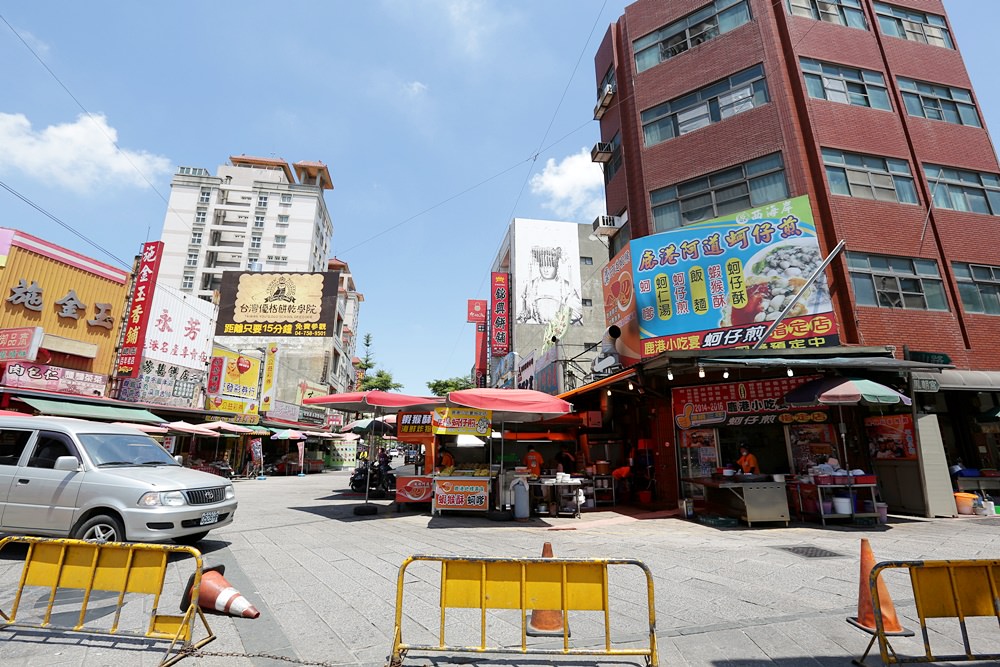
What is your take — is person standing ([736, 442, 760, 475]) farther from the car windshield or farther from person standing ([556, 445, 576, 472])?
the car windshield

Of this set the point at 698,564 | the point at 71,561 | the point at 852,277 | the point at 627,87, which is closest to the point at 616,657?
the point at 698,564

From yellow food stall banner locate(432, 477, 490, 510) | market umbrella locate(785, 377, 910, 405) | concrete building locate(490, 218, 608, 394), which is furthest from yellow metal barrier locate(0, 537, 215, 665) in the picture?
concrete building locate(490, 218, 608, 394)

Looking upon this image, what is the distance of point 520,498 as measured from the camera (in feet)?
36.4

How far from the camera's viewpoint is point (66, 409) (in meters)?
15.3

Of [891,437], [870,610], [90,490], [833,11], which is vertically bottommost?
[870,610]

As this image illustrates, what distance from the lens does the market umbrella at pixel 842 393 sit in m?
9.60

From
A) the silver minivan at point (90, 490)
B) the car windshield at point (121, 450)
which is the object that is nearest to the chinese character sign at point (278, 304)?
the car windshield at point (121, 450)

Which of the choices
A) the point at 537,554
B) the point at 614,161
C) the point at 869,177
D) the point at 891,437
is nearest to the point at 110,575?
the point at 537,554

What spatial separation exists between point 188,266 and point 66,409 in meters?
42.9

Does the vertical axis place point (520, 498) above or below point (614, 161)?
below

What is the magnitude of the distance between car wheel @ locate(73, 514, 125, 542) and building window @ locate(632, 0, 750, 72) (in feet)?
70.5

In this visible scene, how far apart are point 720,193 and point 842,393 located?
8807mm

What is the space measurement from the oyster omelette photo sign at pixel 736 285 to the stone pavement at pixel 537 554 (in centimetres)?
513

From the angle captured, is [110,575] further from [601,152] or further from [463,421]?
[601,152]
